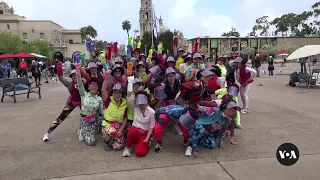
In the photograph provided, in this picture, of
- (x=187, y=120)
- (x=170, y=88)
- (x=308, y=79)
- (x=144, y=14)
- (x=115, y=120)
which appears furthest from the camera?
(x=144, y=14)

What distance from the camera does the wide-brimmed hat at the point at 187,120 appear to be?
4188 millimetres

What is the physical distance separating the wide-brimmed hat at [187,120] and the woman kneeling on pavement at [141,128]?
1.95 feet

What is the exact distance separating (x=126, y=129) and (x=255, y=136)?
7.90 feet

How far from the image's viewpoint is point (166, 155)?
4492 millimetres

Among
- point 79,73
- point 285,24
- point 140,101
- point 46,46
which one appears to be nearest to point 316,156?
point 140,101

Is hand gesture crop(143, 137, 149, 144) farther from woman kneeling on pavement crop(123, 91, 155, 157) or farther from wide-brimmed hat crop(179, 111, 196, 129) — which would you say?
wide-brimmed hat crop(179, 111, 196, 129)

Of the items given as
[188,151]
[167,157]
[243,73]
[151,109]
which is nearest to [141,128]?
[151,109]

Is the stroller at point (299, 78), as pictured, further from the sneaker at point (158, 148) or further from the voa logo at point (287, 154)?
the sneaker at point (158, 148)

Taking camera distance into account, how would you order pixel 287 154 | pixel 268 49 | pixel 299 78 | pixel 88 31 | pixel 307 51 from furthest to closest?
pixel 88 31 < pixel 268 49 < pixel 299 78 < pixel 307 51 < pixel 287 154

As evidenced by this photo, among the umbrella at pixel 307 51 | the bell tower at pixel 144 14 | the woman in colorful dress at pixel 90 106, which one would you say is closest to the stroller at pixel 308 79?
the umbrella at pixel 307 51

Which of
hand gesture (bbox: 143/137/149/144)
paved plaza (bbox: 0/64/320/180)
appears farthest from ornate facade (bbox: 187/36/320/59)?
hand gesture (bbox: 143/137/149/144)

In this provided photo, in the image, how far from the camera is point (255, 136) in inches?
212

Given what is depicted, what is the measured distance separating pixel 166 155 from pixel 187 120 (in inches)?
28.0

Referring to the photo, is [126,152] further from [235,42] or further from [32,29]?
[32,29]
